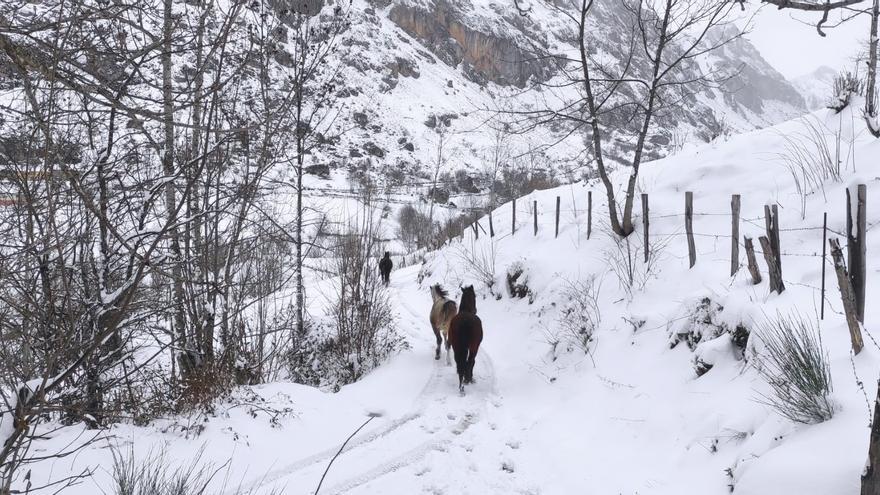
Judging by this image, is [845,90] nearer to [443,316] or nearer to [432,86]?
[443,316]

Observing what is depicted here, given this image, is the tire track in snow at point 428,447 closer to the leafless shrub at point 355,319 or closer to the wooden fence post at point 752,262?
the leafless shrub at point 355,319

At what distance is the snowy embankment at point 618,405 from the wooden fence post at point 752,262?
17 centimetres

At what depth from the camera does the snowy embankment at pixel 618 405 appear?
3650 mm

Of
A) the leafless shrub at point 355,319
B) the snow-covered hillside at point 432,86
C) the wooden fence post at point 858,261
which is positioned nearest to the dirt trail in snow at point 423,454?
the leafless shrub at point 355,319

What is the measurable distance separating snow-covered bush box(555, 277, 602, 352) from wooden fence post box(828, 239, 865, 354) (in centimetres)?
347

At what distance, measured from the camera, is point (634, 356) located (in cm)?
611

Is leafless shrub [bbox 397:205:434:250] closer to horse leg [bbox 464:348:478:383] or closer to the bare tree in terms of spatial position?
the bare tree

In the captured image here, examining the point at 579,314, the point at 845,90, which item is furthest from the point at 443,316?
the point at 845,90

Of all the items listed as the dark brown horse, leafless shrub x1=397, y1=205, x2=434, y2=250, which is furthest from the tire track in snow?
leafless shrub x1=397, y1=205, x2=434, y2=250

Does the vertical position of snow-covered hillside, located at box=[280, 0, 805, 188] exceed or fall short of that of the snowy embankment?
it exceeds it

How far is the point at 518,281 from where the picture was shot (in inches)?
420

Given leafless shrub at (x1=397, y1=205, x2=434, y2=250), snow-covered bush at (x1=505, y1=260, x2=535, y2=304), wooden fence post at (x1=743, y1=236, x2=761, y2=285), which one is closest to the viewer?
wooden fence post at (x1=743, y1=236, x2=761, y2=285)

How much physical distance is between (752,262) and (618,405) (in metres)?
2.31

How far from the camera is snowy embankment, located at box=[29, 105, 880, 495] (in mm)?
3650
